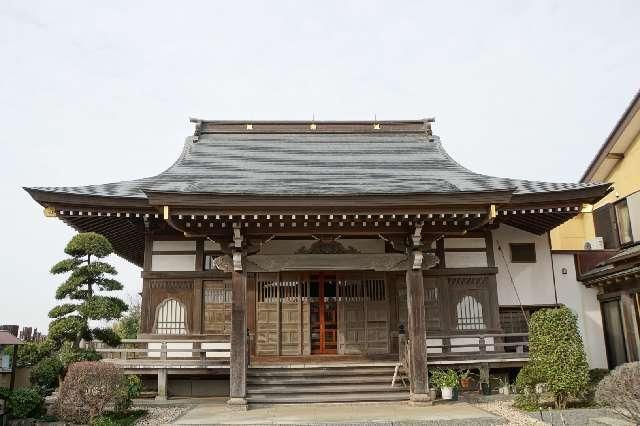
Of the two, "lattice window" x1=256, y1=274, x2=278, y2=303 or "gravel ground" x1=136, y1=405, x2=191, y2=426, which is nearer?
"gravel ground" x1=136, y1=405, x2=191, y2=426

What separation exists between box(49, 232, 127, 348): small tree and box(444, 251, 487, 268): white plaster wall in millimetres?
7960

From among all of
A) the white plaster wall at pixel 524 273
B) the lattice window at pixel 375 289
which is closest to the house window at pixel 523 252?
the white plaster wall at pixel 524 273

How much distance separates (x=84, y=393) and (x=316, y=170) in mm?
8070

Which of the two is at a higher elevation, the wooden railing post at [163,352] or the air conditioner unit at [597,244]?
the air conditioner unit at [597,244]

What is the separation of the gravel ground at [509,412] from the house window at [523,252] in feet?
14.1

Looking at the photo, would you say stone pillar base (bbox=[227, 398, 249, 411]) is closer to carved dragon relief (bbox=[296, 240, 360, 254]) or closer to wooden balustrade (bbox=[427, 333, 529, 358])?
carved dragon relief (bbox=[296, 240, 360, 254])

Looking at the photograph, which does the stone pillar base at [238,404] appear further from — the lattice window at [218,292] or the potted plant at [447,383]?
the potted plant at [447,383]

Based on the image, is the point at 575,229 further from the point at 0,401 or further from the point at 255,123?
the point at 0,401

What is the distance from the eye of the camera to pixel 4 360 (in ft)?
35.6

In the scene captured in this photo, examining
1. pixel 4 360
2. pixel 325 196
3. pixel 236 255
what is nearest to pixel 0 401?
pixel 4 360

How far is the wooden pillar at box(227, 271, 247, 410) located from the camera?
10578 mm

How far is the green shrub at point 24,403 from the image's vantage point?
9.52 metres

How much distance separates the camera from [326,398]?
11039mm

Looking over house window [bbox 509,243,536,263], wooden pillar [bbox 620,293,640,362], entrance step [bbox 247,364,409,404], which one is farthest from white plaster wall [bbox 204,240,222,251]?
wooden pillar [bbox 620,293,640,362]
